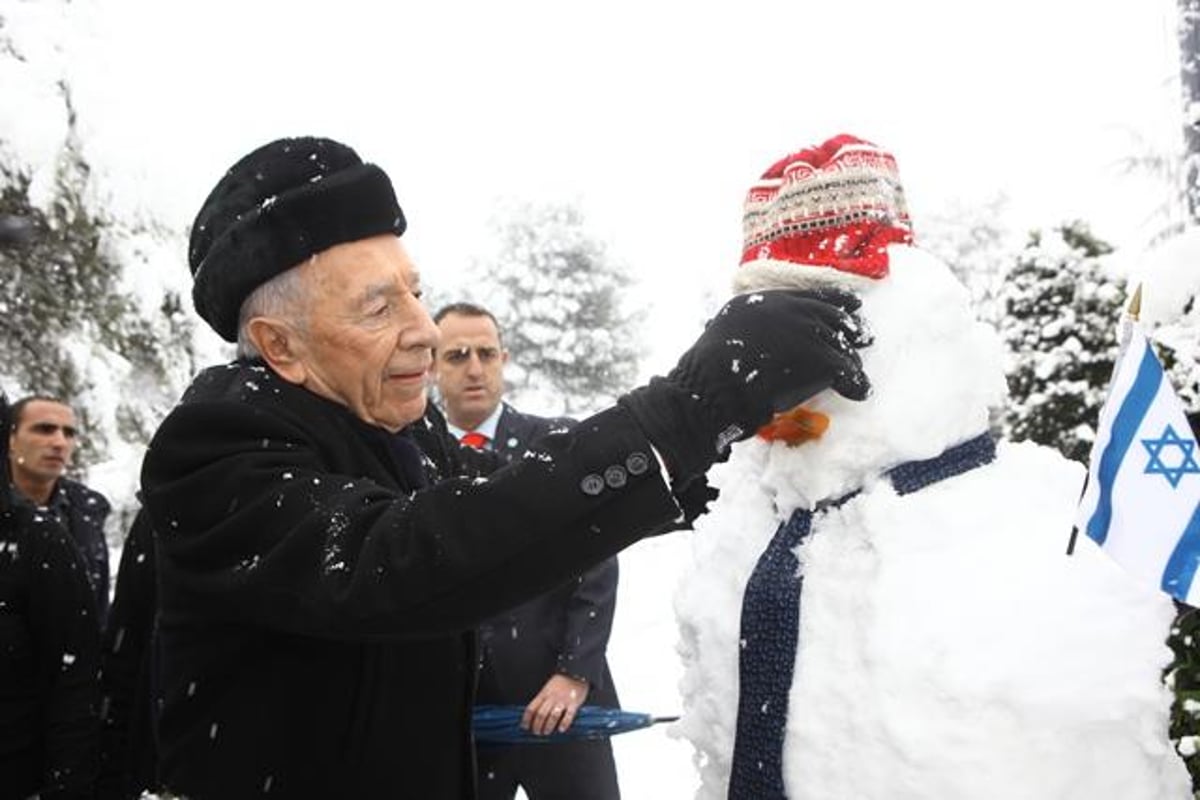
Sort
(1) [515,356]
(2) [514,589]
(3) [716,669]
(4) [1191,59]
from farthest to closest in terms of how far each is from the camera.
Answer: (1) [515,356] < (4) [1191,59] < (3) [716,669] < (2) [514,589]

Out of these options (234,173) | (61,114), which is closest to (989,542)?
(234,173)

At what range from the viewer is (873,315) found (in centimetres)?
197

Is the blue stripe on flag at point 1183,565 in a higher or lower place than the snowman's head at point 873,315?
lower

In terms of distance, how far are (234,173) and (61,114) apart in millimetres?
8823

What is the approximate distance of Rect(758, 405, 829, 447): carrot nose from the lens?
77.5 inches

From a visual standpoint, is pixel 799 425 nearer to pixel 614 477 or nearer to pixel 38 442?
pixel 614 477

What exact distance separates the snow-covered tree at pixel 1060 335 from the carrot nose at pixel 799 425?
8022mm

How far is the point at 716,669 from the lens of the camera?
216 cm

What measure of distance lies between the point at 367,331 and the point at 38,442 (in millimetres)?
3884

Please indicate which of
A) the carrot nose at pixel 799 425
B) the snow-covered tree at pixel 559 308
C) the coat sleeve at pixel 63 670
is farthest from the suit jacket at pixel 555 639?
the snow-covered tree at pixel 559 308

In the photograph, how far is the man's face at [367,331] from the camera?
5.54 feet

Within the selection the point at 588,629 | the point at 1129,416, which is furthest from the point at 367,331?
the point at 588,629

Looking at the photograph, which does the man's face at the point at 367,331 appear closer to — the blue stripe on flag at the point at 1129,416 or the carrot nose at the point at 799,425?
the carrot nose at the point at 799,425

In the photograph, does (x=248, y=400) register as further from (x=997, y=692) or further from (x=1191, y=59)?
(x=1191, y=59)
